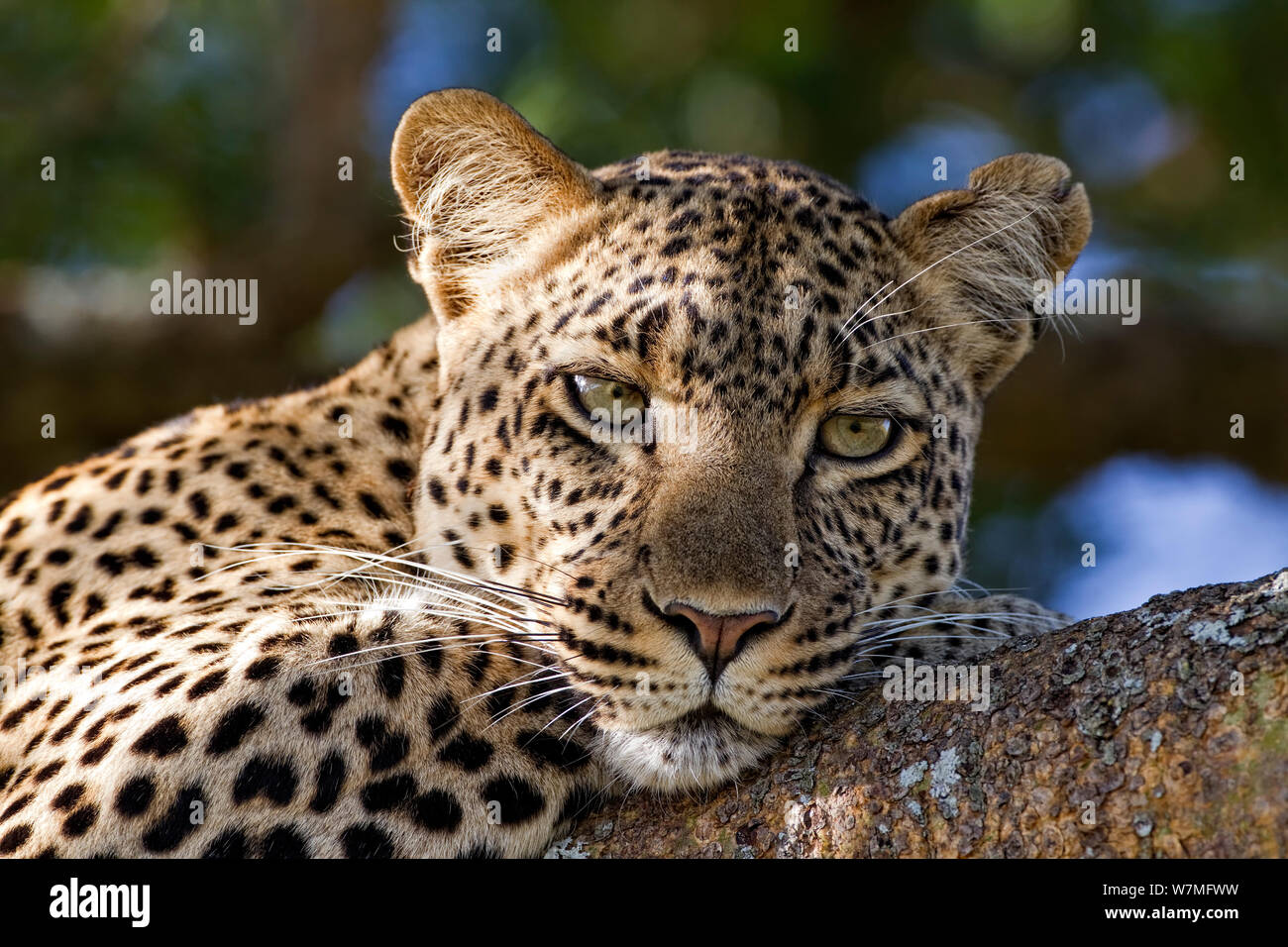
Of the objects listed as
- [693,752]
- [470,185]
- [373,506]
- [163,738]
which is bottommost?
[693,752]

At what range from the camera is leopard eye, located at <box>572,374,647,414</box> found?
17.8 feet

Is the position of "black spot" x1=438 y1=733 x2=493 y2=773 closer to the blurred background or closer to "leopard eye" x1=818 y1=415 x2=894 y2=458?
"leopard eye" x1=818 y1=415 x2=894 y2=458

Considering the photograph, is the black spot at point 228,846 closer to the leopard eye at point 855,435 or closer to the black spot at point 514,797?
the black spot at point 514,797

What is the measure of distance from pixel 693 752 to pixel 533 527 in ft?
4.18

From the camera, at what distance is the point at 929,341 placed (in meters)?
6.15

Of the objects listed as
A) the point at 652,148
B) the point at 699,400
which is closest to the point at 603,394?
the point at 699,400

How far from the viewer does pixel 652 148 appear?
460 inches

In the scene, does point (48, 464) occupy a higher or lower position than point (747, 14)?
lower

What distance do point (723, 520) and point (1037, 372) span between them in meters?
7.96

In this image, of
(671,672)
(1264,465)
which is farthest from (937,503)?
(1264,465)

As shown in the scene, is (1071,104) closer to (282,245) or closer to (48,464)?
(282,245)

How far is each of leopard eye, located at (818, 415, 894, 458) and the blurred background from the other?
634 centimetres

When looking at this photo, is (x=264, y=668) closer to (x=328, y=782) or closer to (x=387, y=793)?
(x=328, y=782)

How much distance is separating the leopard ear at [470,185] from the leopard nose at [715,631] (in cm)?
228
